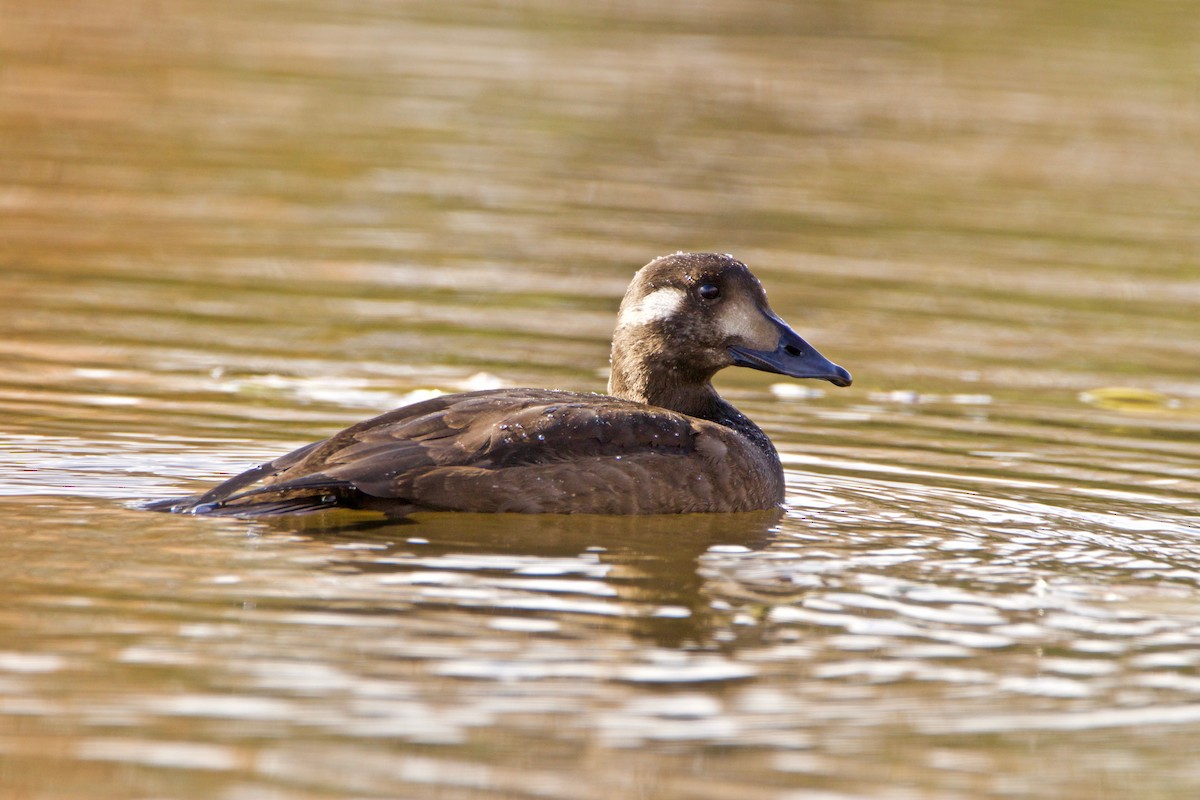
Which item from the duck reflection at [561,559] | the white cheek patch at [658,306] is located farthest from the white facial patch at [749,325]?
the duck reflection at [561,559]

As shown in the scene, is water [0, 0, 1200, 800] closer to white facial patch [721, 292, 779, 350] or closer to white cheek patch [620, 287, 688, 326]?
white facial patch [721, 292, 779, 350]

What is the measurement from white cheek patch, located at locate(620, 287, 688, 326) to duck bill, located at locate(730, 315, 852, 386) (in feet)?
1.05

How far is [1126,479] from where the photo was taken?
9195mm

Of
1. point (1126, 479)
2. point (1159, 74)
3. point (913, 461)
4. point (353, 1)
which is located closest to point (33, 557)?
point (913, 461)

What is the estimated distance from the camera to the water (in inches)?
213

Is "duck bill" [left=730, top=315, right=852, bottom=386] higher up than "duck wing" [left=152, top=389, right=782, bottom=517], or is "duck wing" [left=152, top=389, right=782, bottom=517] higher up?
"duck bill" [left=730, top=315, right=852, bottom=386]

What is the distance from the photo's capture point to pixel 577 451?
25.6 feet

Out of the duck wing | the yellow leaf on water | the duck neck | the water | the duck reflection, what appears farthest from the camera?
the yellow leaf on water

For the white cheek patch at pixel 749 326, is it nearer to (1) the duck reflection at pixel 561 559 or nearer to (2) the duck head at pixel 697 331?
(2) the duck head at pixel 697 331

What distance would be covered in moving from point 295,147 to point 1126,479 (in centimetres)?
1000

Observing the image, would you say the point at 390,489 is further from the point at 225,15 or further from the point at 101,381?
the point at 225,15

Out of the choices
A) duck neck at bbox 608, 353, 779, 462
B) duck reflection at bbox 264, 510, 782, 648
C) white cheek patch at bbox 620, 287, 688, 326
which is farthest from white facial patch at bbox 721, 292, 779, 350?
duck reflection at bbox 264, 510, 782, 648

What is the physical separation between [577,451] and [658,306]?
128cm

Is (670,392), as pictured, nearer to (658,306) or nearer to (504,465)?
(658,306)
